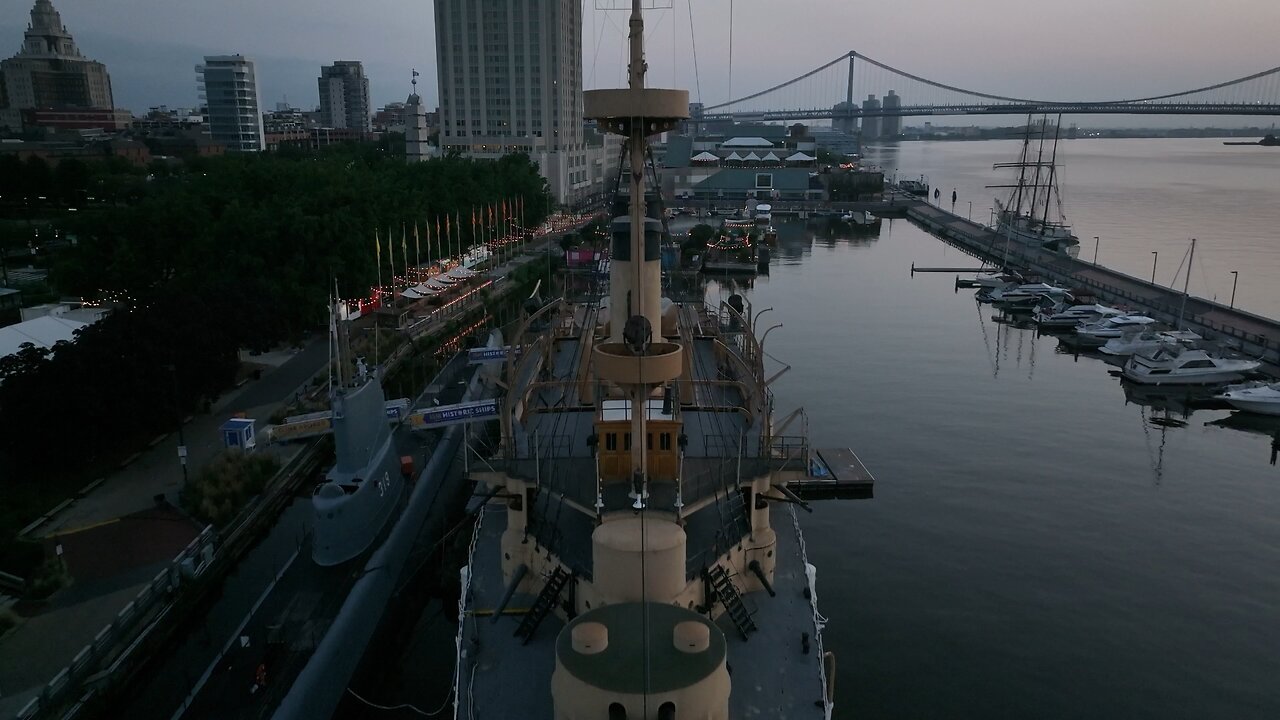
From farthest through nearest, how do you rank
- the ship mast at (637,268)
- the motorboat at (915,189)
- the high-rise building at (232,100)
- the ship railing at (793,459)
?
the high-rise building at (232,100), the motorboat at (915,189), the ship railing at (793,459), the ship mast at (637,268)

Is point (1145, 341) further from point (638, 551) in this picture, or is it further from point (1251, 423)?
point (638, 551)

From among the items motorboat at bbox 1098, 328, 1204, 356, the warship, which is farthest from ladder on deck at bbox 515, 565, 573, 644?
motorboat at bbox 1098, 328, 1204, 356

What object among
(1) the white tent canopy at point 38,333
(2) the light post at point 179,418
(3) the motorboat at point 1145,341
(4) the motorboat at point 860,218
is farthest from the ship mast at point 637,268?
(4) the motorboat at point 860,218

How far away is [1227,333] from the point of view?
42.9 metres

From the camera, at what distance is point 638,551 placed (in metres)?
11.5

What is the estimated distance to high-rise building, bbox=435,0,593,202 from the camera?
91.8 meters

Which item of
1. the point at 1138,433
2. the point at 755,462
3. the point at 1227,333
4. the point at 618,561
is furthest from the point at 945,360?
the point at 618,561

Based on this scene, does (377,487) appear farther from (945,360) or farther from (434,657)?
(945,360)

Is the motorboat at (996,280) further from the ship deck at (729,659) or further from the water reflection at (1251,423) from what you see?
the ship deck at (729,659)

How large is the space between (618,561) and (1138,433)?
29.0 m

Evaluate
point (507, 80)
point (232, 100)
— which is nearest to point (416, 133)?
point (507, 80)

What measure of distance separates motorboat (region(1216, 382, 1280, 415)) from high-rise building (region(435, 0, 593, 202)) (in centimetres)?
7050

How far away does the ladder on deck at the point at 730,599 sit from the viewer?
13.1 metres

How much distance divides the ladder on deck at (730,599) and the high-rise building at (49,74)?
583 feet
